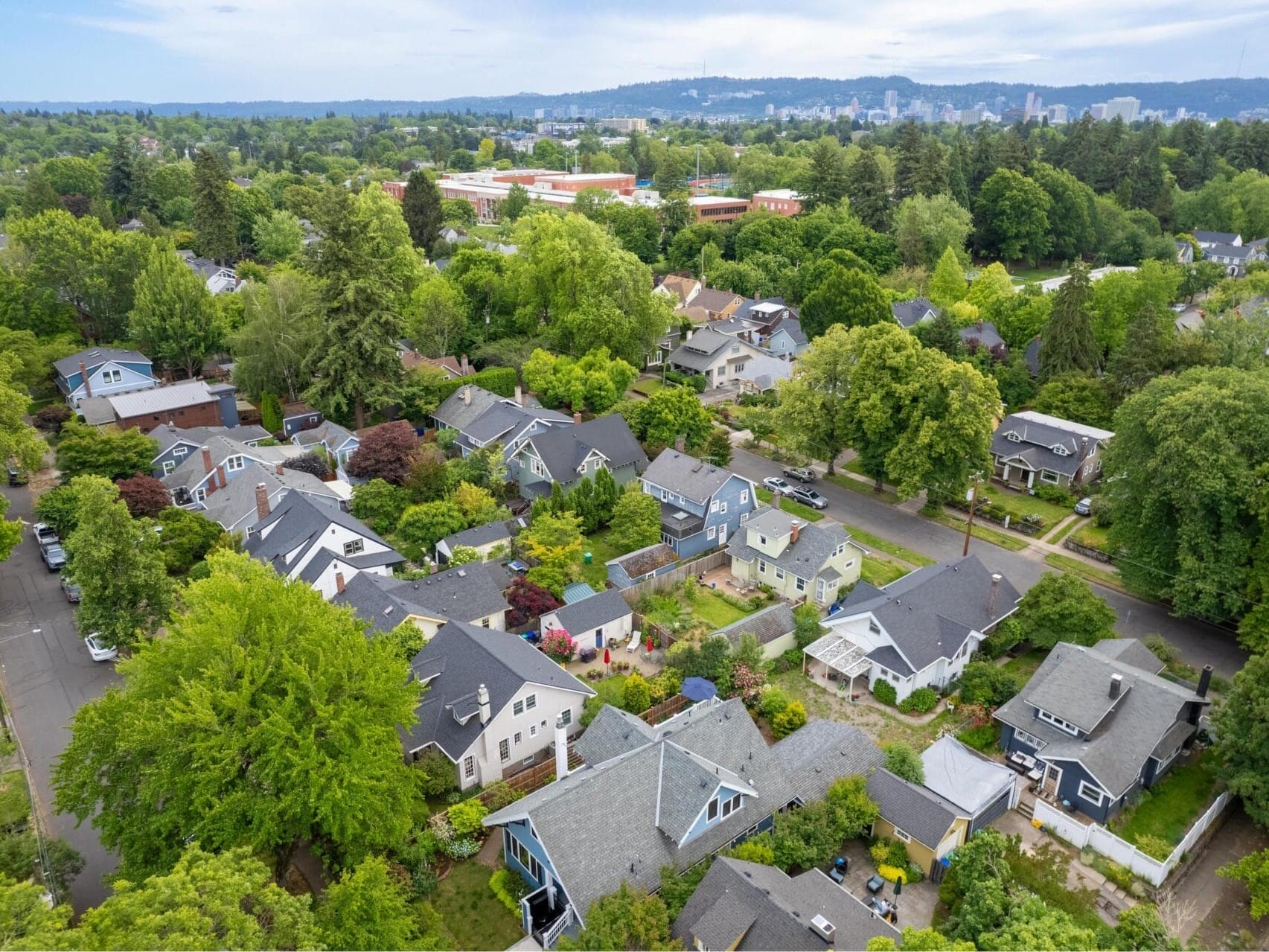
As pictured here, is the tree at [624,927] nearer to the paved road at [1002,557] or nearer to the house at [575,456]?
the paved road at [1002,557]

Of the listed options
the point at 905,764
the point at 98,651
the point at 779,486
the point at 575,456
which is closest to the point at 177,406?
the point at 98,651

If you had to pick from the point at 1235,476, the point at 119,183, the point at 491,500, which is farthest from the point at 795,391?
the point at 119,183

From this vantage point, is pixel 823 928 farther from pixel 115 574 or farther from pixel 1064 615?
pixel 115 574

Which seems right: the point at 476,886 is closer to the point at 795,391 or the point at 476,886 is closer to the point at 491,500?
the point at 491,500

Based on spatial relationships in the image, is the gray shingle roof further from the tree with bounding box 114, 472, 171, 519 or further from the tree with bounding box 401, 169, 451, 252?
the tree with bounding box 401, 169, 451, 252

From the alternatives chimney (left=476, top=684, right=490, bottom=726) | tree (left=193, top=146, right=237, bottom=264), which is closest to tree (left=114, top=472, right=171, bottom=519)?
chimney (left=476, top=684, right=490, bottom=726)

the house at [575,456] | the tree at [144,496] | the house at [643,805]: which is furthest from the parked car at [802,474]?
the tree at [144,496]
